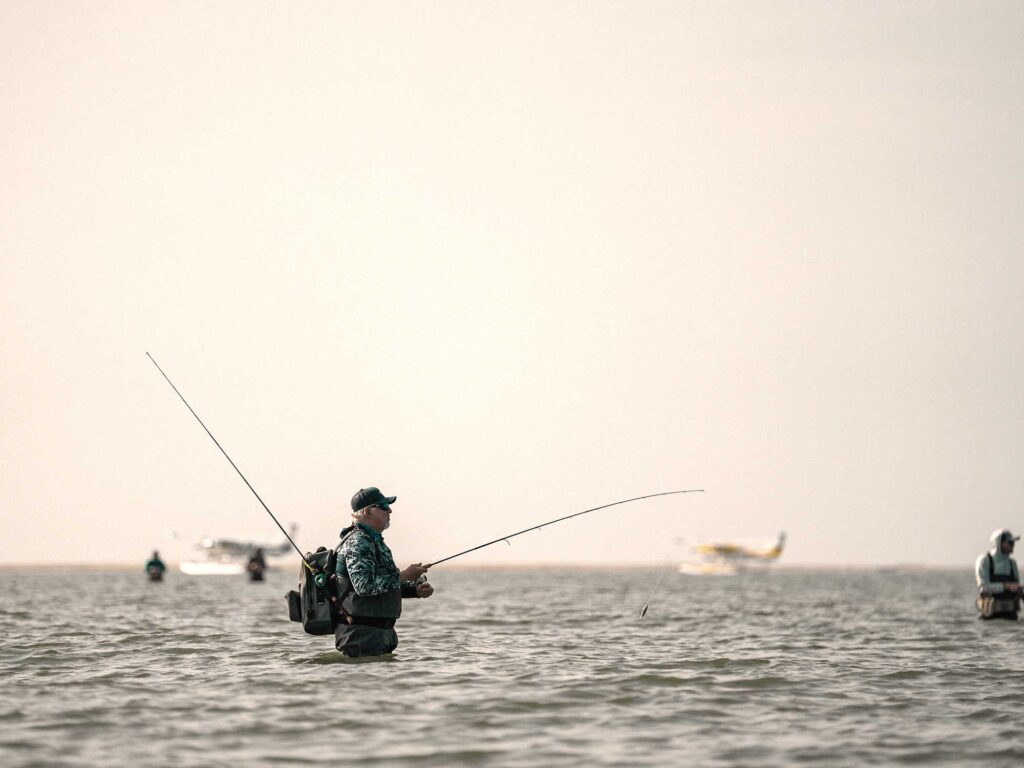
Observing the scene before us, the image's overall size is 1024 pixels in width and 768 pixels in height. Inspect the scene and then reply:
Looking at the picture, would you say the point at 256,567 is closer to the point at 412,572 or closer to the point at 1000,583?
the point at 1000,583

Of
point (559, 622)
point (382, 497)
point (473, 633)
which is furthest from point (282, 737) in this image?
point (559, 622)

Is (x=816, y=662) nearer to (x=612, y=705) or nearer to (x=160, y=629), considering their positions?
(x=612, y=705)

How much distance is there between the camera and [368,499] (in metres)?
14.7

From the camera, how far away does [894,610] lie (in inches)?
1500

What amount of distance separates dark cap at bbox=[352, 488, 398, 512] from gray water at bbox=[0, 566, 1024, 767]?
74.1 inches

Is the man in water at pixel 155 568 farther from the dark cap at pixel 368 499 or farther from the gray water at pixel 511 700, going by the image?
the dark cap at pixel 368 499

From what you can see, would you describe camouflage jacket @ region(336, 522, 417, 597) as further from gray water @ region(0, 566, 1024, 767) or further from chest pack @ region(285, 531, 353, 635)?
gray water @ region(0, 566, 1024, 767)

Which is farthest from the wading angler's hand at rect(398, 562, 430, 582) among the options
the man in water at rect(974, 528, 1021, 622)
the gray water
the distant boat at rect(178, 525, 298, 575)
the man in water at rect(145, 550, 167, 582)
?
the distant boat at rect(178, 525, 298, 575)

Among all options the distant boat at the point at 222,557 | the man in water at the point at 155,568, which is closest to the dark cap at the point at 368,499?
the man in water at the point at 155,568

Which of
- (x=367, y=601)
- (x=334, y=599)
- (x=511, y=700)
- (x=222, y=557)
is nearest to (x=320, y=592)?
(x=334, y=599)

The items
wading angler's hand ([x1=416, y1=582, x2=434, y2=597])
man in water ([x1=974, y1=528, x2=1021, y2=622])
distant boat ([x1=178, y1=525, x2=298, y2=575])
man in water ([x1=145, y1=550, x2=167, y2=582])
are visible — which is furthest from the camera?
distant boat ([x1=178, y1=525, x2=298, y2=575])

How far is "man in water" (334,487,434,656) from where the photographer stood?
14.4 meters

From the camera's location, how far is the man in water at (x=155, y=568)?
2916 inches

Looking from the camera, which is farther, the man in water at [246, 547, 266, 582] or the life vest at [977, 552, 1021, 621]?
the man in water at [246, 547, 266, 582]
